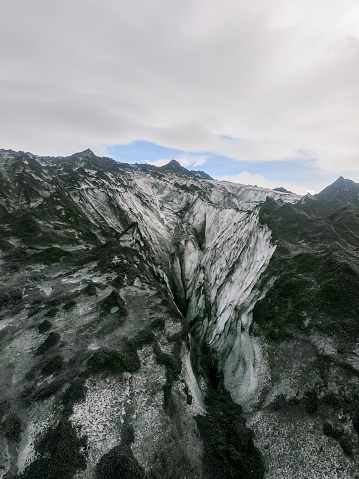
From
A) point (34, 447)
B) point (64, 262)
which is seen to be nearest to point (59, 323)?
point (34, 447)

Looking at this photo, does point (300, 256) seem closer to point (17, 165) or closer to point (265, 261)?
point (265, 261)

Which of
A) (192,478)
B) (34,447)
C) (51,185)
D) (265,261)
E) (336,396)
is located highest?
(51,185)

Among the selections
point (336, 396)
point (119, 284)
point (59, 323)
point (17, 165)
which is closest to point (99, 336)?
point (59, 323)

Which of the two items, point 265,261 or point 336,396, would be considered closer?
point 336,396

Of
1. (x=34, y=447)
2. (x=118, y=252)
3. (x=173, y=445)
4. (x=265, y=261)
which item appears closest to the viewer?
(x=34, y=447)

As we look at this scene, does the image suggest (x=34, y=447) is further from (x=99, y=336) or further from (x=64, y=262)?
(x=64, y=262)

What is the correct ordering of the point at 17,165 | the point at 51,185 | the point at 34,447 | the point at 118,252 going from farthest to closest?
the point at 17,165 < the point at 51,185 < the point at 118,252 < the point at 34,447

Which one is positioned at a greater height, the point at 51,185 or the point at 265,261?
the point at 51,185
